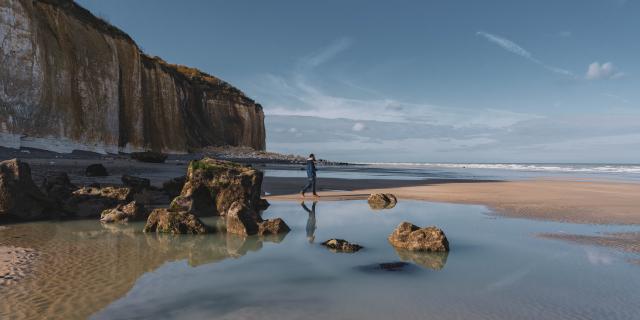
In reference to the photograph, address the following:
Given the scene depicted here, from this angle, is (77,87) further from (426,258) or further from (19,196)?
(426,258)

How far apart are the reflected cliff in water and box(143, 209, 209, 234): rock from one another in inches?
10.4

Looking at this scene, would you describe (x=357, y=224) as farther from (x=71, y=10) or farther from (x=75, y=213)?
(x=71, y=10)

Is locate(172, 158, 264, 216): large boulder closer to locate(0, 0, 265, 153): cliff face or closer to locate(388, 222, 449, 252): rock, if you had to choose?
locate(388, 222, 449, 252): rock

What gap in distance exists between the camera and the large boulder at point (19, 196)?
9250 millimetres

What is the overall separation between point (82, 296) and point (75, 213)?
6878 millimetres

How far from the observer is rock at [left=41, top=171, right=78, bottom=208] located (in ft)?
34.2

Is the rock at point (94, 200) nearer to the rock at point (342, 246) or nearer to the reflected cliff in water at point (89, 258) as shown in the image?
the reflected cliff in water at point (89, 258)

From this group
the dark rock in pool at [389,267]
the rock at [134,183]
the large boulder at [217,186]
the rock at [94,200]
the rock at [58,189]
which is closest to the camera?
the dark rock in pool at [389,267]

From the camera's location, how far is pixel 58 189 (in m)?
11.4

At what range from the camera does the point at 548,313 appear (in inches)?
170

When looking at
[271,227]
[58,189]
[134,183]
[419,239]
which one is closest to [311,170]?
[134,183]

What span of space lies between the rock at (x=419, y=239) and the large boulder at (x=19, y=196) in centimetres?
843

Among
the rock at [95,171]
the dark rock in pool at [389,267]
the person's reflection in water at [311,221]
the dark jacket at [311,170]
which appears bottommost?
the dark rock in pool at [389,267]

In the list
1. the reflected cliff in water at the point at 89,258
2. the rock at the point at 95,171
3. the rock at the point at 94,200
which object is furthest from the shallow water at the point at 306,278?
the rock at the point at 95,171
